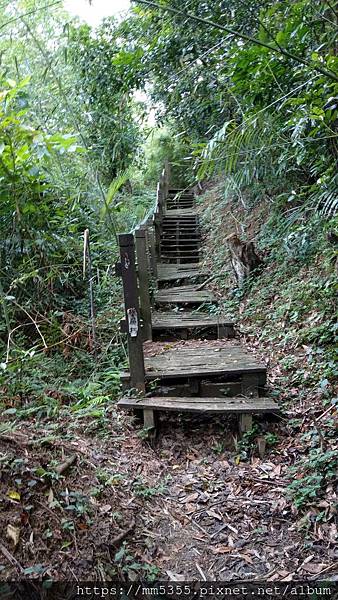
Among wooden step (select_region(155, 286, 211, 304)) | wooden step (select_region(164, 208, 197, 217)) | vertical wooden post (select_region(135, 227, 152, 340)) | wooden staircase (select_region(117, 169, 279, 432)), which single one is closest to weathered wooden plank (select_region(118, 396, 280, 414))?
wooden staircase (select_region(117, 169, 279, 432))

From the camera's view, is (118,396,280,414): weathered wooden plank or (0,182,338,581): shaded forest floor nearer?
(0,182,338,581): shaded forest floor

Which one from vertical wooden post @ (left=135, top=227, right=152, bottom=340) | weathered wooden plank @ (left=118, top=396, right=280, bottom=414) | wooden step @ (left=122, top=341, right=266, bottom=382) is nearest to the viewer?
weathered wooden plank @ (left=118, top=396, right=280, bottom=414)

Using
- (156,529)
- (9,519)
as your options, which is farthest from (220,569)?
(9,519)

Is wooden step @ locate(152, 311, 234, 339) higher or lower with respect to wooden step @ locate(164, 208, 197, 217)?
lower

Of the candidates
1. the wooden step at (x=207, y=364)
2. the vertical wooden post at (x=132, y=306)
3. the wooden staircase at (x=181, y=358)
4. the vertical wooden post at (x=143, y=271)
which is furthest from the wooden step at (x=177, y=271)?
the vertical wooden post at (x=132, y=306)

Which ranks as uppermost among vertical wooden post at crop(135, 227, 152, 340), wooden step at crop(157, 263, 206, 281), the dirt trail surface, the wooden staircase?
vertical wooden post at crop(135, 227, 152, 340)

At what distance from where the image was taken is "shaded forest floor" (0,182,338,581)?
221cm

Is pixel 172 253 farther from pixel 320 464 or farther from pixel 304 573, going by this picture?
pixel 304 573

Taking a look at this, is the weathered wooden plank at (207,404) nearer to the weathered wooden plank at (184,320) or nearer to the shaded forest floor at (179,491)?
the shaded forest floor at (179,491)

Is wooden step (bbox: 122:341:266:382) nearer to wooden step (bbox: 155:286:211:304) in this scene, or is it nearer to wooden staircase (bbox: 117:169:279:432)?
wooden staircase (bbox: 117:169:279:432)

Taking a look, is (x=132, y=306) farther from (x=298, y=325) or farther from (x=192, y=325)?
(x=298, y=325)

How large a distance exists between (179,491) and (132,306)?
1476 mm

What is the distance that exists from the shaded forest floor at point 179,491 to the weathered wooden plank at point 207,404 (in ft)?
0.57

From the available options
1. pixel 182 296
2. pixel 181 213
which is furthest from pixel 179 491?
pixel 181 213
